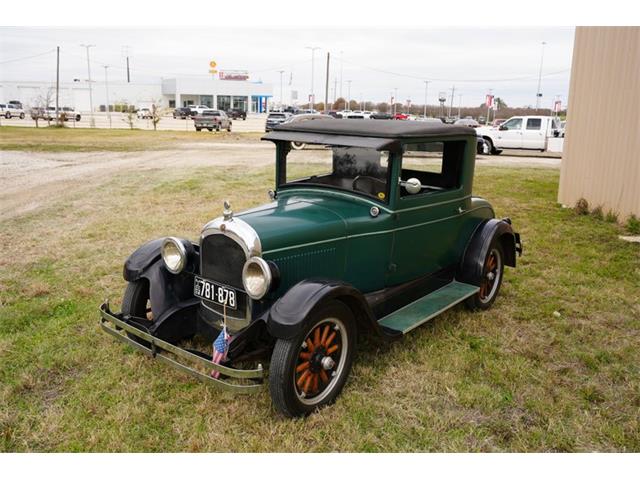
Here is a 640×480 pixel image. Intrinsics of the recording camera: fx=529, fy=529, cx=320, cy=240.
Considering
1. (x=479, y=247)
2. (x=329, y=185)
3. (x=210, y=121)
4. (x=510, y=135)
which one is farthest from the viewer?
(x=210, y=121)

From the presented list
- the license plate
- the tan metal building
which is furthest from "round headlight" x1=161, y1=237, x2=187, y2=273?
the tan metal building

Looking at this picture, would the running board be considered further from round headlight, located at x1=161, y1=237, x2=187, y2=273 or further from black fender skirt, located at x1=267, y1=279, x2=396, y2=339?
round headlight, located at x1=161, y1=237, x2=187, y2=273

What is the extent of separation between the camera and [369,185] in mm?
4320

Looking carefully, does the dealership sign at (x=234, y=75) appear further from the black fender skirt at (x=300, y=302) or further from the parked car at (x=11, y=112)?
the black fender skirt at (x=300, y=302)

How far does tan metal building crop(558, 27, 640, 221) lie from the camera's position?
8508 mm

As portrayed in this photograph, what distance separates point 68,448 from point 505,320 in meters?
3.85

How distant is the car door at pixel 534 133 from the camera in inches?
831

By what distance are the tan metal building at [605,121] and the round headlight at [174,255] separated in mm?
7656

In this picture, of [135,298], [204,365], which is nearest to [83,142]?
[135,298]

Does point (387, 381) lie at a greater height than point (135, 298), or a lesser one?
lesser

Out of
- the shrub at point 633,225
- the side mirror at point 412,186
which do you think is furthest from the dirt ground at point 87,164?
the shrub at point 633,225

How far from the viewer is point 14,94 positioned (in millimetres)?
73938

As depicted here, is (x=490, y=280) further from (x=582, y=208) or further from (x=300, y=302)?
(x=582, y=208)

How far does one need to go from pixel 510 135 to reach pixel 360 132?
19133mm
